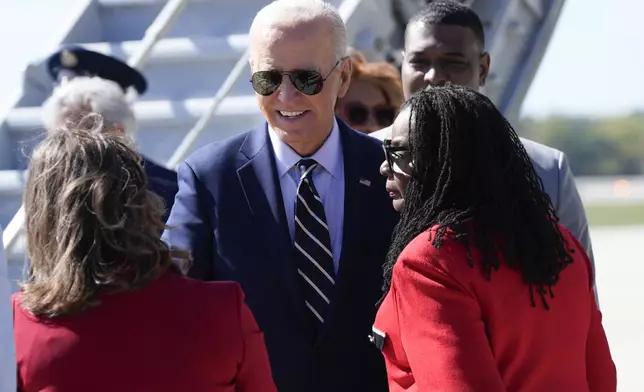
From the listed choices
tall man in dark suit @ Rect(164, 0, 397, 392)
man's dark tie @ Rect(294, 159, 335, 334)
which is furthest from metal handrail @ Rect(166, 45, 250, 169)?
man's dark tie @ Rect(294, 159, 335, 334)

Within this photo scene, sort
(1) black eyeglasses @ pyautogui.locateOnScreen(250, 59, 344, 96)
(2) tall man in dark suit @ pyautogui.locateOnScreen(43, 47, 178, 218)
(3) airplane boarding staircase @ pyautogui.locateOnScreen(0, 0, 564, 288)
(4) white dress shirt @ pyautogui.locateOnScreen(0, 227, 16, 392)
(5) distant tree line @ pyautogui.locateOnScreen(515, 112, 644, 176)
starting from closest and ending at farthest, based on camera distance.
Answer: (4) white dress shirt @ pyautogui.locateOnScreen(0, 227, 16, 392) → (1) black eyeglasses @ pyautogui.locateOnScreen(250, 59, 344, 96) → (2) tall man in dark suit @ pyautogui.locateOnScreen(43, 47, 178, 218) → (3) airplane boarding staircase @ pyautogui.locateOnScreen(0, 0, 564, 288) → (5) distant tree line @ pyautogui.locateOnScreen(515, 112, 644, 176)

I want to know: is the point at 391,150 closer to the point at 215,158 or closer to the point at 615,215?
the point at 215,158

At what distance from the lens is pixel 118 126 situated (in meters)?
4.76

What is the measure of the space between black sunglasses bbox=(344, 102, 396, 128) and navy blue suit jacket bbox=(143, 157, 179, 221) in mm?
1355

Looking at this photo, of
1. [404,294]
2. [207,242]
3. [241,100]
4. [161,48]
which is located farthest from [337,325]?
[161,48]

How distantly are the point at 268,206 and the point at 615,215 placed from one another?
149 ft

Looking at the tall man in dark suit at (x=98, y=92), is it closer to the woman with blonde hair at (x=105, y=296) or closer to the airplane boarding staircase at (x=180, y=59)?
the airplane boarding staircase at (x=180, y=59)

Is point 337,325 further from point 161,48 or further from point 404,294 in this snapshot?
Result: point 161,48

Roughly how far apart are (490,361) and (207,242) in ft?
3.61

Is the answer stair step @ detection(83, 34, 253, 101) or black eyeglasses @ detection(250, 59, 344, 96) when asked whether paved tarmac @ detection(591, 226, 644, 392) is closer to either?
stair step @ detection(83, 34, 253, 101)

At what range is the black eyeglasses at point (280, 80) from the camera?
349cm

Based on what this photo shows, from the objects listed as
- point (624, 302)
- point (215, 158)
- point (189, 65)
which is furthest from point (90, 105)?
point (624, 302)

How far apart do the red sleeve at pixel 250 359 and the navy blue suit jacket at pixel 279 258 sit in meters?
0.68

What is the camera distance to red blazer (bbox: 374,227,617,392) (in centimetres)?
259
